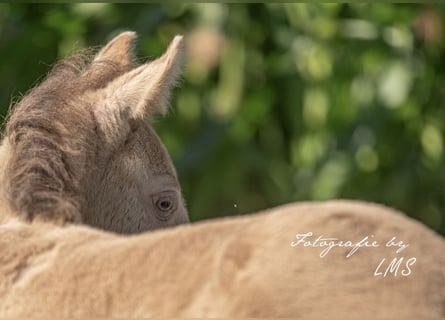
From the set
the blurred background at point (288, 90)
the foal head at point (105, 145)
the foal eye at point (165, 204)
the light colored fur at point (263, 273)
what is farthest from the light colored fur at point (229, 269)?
the blurred background at point (288, 90)

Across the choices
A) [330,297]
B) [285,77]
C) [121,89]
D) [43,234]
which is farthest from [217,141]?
[330,297]

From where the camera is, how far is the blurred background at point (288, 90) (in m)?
7.47

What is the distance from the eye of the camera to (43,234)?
8.01 feet

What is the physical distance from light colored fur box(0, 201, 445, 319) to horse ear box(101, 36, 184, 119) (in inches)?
33.3

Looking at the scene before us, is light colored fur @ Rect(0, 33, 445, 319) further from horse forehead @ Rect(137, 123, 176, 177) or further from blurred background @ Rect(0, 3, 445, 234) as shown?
blurred background @ Rect(0, 3, 445, 234)

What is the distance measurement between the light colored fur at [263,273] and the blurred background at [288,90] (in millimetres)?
5240

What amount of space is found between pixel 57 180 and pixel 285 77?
16.4 ft

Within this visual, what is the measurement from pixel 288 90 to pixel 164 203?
4.75m

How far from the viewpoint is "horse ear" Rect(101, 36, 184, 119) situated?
9.80 ft

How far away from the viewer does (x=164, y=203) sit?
299cm

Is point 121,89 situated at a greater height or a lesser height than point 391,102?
greater

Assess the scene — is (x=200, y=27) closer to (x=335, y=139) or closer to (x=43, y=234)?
(x=335, y=139)

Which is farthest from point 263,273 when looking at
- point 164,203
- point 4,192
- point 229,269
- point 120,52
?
point 120,52

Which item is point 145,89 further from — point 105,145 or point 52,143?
point 52,143
